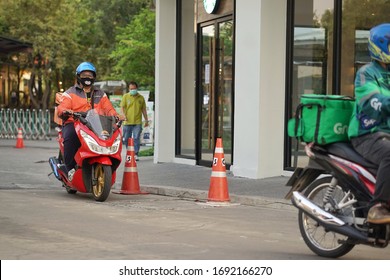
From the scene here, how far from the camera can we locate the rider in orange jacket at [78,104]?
40.2 feet

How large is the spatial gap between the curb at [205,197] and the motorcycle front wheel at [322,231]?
3.98 m

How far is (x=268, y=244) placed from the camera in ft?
25.8

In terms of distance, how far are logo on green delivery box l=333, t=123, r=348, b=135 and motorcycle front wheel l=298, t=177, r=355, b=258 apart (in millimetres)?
417

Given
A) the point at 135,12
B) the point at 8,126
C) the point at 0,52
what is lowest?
the point at 8,126

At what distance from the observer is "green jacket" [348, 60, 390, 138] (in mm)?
6527

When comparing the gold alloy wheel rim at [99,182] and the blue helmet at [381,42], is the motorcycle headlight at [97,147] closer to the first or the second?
the gold alloy wheel rim at [99,182]

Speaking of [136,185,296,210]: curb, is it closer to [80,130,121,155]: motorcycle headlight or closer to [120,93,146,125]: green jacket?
[80,130,121,155]: motorcycle headlight

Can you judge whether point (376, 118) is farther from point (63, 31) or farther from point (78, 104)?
point (63, 31)

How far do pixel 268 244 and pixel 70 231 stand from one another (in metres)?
2.12

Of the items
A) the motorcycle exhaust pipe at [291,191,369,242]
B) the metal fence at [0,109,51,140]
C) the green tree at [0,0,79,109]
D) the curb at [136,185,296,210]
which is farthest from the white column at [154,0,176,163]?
the green tree at [0,0,79,109]

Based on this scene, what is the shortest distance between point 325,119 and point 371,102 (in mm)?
456

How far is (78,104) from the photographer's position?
1234 centimetres
